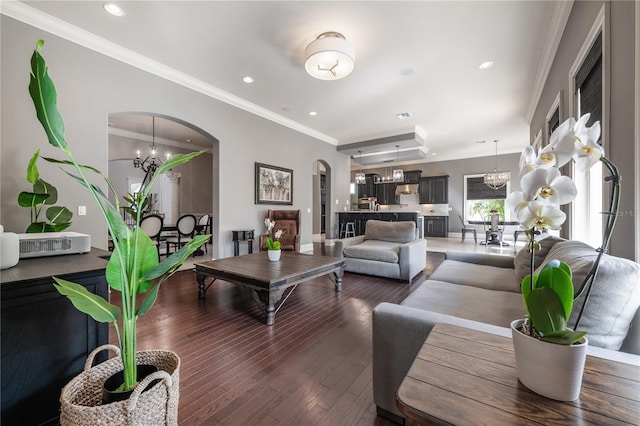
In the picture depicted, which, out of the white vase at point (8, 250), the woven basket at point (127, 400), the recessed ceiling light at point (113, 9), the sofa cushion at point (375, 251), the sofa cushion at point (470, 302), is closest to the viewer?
the woven basket at point (127, 400)

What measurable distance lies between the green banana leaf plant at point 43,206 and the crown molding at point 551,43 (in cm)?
516

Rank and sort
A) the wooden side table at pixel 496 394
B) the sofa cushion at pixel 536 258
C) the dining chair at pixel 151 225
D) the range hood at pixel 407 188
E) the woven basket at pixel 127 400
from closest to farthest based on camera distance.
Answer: the wooden side table at pixel 496 394 < the woven basket at pixel 127 400 < the sofa cushion at pixel 536 258 < the dining chair at pixel 151 225 < the range hood at pixel 407 188

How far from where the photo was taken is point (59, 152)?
2.89 m

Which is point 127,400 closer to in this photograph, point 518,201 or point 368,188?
point 518,201

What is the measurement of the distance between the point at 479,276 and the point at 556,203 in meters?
2.10

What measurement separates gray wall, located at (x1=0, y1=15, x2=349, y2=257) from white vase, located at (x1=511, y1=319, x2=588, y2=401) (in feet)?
13.5

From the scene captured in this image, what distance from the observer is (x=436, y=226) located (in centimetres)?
966

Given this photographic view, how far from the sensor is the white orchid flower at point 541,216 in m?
0.68

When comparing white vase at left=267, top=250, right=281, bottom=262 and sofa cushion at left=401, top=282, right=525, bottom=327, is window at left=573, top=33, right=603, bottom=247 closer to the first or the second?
sofa cushion at left=401, top=282, right=525, bottom=327

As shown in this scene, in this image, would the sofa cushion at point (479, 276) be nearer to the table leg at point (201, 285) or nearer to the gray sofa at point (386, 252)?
the gray sofa at point (386, 252)

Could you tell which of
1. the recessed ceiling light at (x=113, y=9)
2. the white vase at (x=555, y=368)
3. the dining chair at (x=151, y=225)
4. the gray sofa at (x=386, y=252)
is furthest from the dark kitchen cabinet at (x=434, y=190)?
the white vase at (x=555, y=368)

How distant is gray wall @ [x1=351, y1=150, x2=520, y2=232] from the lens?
8727mm

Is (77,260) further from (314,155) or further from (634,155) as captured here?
(314,155)

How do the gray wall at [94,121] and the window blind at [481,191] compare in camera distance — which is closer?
the gray wall at [94,121]
